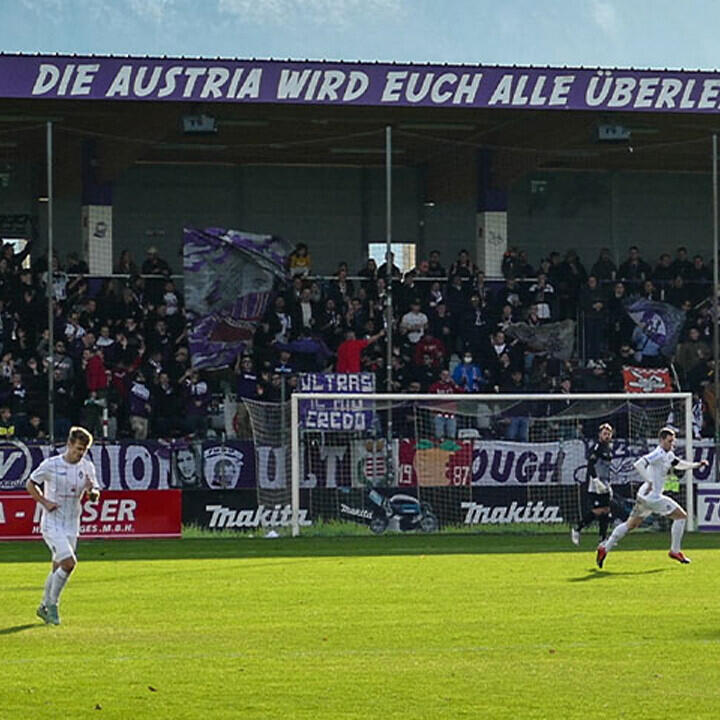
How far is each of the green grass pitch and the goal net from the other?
437cm

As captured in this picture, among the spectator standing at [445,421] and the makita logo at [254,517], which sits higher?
the spectator standing at [445,421]

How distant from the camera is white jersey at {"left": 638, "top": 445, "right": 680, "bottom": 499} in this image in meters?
24.0

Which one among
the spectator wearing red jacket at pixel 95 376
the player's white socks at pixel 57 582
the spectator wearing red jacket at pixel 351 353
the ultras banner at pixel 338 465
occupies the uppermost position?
the spectator wearing red jacket at pixel 351 353

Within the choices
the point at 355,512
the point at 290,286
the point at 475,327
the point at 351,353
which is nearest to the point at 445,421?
the point at 355,512

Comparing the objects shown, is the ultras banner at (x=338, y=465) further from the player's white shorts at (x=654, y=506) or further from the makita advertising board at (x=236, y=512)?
the player's white shorts at (x=654, y=506)

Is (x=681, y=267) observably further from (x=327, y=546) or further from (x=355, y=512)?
(x=327, y=546)

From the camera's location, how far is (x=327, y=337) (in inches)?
1373

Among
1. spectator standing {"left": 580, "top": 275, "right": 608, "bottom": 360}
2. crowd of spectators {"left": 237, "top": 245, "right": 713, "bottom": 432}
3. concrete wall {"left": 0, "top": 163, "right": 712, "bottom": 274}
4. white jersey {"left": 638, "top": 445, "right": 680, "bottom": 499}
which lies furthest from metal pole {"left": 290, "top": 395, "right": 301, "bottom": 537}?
concrete wall {"left": 0, "top": 163, "right": 712, "bottom": 274}

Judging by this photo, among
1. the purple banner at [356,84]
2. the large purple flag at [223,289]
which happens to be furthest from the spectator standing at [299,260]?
the purple banner at [356,84]

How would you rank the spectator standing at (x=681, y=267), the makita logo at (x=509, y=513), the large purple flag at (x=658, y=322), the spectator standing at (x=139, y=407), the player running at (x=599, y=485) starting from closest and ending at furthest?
1. the player running at (x=599, y=485)
2. the makita logo at (x=509, y=513)
3. the spectator standing at (x=139, y=407)
4. the large purple flag at (x=658, y=322)
5. the spectator standing at (x=681, y=267)

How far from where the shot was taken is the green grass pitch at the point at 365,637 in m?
12.1

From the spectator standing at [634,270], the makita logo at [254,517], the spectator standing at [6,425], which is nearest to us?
the makita logo at [254,517]

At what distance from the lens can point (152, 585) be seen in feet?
68.1

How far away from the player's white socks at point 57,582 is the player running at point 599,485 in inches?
467
